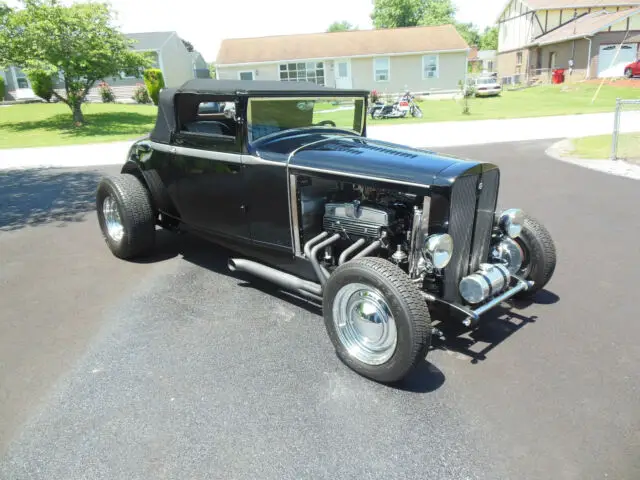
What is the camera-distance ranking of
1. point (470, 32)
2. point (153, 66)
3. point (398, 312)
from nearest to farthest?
1. point (398, 312)
2. point (153, 66)
3. point (470, 32)

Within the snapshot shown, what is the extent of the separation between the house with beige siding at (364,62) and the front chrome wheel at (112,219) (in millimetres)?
30062

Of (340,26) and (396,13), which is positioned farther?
(340,26)

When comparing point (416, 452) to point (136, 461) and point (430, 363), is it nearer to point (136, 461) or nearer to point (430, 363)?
point (430, 363)

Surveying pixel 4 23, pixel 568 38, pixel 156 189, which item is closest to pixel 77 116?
pixel 4 23

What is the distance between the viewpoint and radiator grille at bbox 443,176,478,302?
3221 millimetres

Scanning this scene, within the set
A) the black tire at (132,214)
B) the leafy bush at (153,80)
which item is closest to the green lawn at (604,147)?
the black tire at (132,214)

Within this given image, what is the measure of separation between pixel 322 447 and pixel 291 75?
3435 centimetres

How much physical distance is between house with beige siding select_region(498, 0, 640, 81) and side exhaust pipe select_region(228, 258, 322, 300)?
114 ft

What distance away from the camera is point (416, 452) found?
8.21ft

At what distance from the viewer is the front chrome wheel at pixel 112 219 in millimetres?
5379

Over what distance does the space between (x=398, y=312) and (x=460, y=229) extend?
0.86 metres

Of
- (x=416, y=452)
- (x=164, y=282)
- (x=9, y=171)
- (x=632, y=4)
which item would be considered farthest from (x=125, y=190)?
(x=632, y=4)

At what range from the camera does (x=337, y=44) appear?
34.8m

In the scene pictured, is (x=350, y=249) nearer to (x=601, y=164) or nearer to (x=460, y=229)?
(x=460, y=229)
